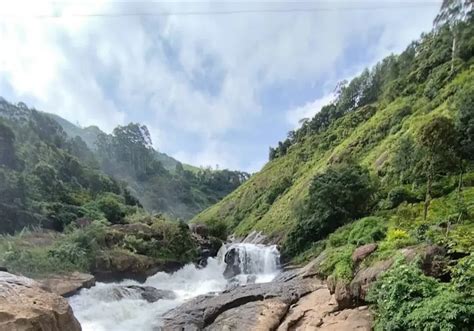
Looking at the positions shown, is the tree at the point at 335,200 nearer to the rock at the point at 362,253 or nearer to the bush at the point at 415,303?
the rock at the point at 362,253

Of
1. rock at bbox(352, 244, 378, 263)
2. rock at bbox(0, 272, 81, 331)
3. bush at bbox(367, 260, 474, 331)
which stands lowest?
bush at bbox(367, 260, 474, 331)

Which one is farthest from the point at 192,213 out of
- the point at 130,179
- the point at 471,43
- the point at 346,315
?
the point at 346,315

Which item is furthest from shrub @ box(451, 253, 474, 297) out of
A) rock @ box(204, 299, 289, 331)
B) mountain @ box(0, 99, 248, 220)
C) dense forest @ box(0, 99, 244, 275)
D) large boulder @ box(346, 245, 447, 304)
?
mountain @ box(0, 99, 248, 220)

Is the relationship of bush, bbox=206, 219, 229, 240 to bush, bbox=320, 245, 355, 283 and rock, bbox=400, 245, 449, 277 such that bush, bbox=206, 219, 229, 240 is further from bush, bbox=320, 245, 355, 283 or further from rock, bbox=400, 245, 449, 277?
rock, bbox=400, 245, 449, 277

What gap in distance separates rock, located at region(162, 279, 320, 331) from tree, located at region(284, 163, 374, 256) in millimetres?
10064

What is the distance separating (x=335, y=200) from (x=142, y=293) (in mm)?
13857

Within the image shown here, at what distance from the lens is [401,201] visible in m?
24.3

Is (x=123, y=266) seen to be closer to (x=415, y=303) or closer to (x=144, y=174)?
(x=415, y=303)

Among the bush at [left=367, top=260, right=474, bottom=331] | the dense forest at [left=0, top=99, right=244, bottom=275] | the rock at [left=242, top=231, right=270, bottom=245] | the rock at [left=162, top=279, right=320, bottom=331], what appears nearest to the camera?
the bush at [left=367, top=260, right=474, bottom=331]

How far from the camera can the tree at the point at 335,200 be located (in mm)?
26609

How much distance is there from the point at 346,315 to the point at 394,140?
1064 inches

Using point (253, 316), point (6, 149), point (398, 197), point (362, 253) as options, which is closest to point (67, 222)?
point (6, 149)

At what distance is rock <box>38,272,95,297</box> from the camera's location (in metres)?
18.8

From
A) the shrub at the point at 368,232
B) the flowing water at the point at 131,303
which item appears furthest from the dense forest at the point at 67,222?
the shrub at the point at 368,232
